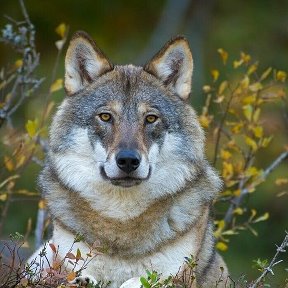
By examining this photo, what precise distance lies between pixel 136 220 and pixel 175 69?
1.20 m

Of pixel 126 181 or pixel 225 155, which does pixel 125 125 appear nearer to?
pixel 126 181

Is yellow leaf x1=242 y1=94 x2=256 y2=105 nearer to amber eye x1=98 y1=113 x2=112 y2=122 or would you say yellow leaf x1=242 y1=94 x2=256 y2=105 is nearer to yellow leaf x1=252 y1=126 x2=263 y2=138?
yellow leaf x1=252 y1=126 x2=263 y2=138

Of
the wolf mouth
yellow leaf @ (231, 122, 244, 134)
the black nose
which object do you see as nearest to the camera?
the black nose

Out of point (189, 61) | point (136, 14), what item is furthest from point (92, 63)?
point (136, 14)

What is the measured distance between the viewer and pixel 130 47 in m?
20.9

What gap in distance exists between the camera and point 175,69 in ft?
28.4

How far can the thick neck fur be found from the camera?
813 cm

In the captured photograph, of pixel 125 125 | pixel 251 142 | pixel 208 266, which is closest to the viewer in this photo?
pixel 125 125

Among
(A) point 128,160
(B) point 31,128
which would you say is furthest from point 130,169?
(B) point 31,128

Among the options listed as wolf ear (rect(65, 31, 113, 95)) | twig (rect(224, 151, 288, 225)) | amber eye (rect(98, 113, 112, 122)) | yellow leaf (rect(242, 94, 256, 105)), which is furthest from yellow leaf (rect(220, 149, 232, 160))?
amber eye (rect(98, 113, 112, 122))

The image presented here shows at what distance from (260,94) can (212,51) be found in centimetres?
1102

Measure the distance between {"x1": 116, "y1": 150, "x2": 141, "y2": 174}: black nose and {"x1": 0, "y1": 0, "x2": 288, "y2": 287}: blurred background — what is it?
10.3 meters

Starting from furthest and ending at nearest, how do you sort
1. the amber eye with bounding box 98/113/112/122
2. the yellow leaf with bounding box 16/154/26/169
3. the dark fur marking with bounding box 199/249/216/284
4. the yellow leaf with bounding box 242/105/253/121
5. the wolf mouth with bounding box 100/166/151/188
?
→ the yellow leaf with bounding box 242/105/253/121, the yellow leaf with bounding box 16/154/26/169, the dark fur marking with bounding box 199/249/216/284, the amber eye with bounding box 98/113/112/122, the wolf mouth with bounding box 100/166/151/188

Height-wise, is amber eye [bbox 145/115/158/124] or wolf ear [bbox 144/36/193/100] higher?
wolf ear [bbox 144/36/193/100]
